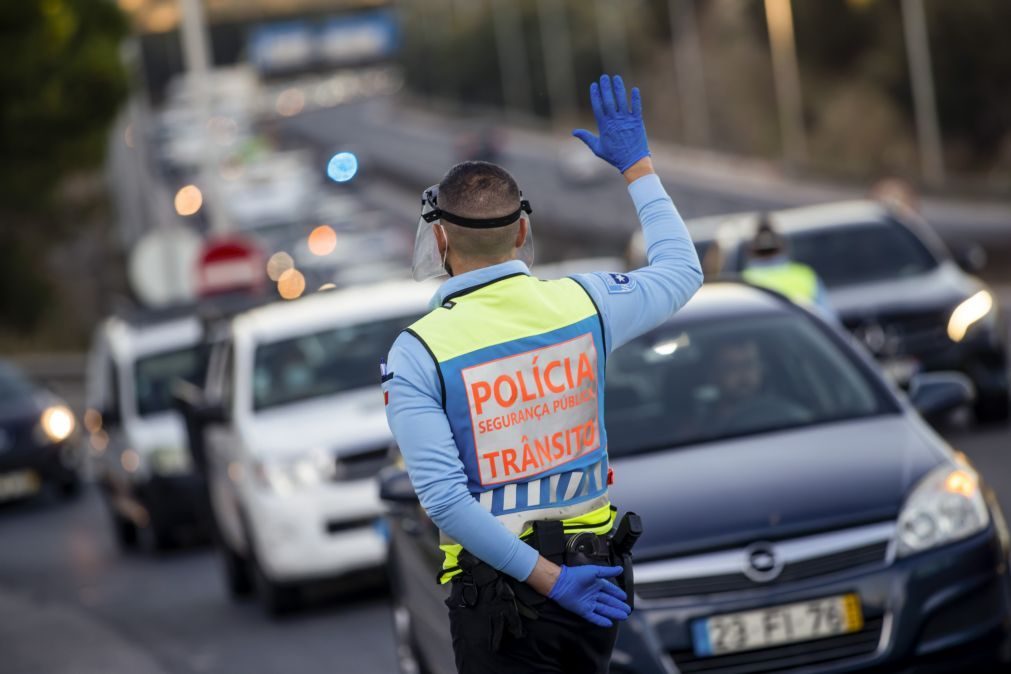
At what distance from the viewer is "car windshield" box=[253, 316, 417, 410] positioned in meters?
12.1

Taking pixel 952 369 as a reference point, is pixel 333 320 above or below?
above

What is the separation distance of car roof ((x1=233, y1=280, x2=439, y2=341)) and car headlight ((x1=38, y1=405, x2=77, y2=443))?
9.47m

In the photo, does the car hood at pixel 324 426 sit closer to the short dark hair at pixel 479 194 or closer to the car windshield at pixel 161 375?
the car windshield at pixel 161 375

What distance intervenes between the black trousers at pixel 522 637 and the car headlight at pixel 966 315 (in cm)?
1037

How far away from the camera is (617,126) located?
15.0ft

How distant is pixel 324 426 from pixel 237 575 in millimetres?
1645

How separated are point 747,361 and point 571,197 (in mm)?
70033

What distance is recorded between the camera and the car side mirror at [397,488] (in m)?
6.62

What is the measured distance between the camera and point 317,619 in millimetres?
11281

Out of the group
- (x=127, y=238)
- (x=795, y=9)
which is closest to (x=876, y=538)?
(x=127, y=238)

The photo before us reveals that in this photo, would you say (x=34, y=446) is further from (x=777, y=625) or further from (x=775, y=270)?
(x=777, y=625)

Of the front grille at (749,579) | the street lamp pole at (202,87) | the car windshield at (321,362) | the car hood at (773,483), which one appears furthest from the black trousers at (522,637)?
the street lamp pole at (202,87)

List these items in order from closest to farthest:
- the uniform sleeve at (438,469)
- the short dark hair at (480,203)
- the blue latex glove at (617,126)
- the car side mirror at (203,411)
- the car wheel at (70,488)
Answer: the uniform sleeve at (438,469), the short dark hair at (480,203), the blue latex glove at (617,126), the car side mirror at (203,411), the car wheel at (70,488)

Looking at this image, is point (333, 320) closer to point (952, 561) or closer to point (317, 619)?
point (317, 619)
